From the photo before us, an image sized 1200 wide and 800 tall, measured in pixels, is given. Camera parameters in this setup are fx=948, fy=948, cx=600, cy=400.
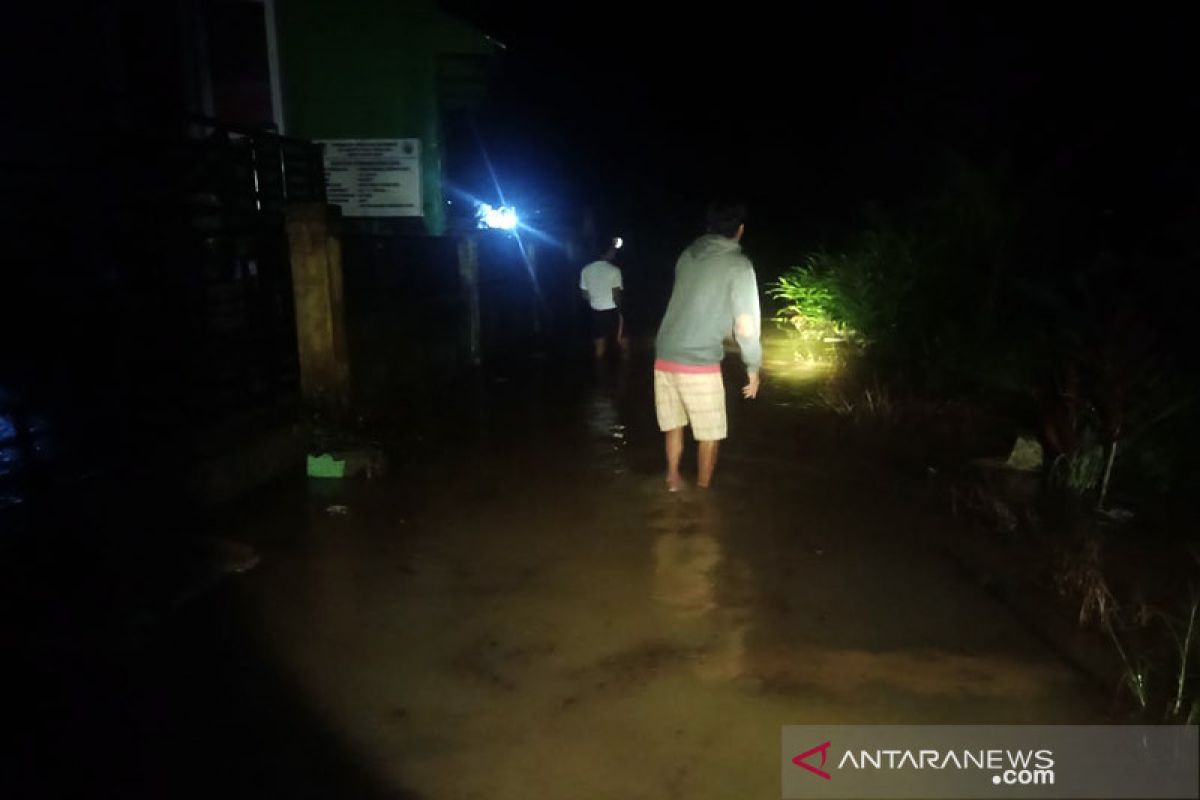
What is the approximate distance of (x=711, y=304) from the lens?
19.3ft

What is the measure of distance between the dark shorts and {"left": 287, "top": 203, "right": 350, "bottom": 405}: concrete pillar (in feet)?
18.2

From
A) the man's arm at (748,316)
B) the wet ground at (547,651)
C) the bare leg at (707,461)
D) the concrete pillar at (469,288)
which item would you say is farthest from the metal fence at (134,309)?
the concrete pillar at (469,288)

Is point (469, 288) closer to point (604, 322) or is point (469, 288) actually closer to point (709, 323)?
point (604, 322)

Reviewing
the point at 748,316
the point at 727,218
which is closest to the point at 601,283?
the point at 727,218

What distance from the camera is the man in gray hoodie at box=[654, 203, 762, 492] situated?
19.1ft

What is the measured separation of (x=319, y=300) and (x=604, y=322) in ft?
19.3

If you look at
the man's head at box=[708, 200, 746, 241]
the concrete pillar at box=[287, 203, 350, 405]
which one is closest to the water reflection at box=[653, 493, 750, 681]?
the man's head at box=[708, 200, 746, 241]

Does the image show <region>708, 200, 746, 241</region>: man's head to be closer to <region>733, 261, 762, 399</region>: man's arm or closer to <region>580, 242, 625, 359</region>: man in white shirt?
<region>733, 261, 762, 399</region>: man's arm

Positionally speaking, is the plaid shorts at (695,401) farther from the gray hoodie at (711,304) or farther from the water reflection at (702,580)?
the water reflection at (702,580)

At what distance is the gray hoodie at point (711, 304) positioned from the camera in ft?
19.1

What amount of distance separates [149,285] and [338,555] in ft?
7.53

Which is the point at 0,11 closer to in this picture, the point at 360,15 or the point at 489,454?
the point at 360,15

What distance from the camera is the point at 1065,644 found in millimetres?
4121

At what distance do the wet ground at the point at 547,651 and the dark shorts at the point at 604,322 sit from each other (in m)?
6.02
